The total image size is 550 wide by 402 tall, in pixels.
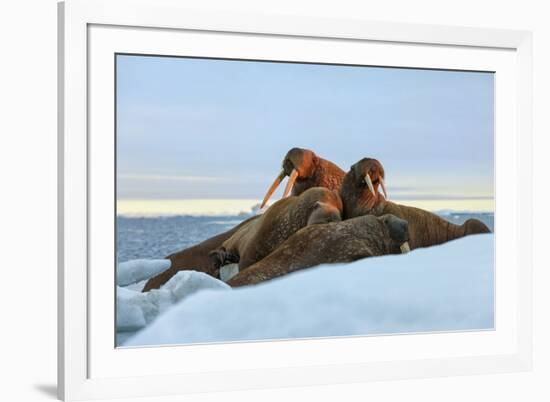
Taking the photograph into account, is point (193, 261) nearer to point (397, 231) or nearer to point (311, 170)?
point (311, 170)

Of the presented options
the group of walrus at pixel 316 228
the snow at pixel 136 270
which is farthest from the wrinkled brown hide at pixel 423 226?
the snow at pixel 136 270

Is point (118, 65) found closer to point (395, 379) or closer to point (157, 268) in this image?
point (157, 268)

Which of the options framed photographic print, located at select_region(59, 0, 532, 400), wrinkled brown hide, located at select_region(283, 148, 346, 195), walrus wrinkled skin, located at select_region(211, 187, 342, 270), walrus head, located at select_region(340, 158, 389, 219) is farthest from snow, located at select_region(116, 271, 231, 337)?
→ walrus head, located at select_region(340, 158, 389, 219)

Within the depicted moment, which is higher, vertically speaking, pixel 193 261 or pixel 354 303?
pixel 193 261

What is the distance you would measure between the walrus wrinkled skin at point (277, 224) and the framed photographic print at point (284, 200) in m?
0.01

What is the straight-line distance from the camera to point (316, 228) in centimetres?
559

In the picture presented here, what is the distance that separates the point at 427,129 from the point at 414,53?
46 cm

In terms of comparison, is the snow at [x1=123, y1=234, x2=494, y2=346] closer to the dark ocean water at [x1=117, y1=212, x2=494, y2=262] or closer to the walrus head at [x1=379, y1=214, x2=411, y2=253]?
the walrus head at [x1=379, y1=214, x2=411, y2=253]

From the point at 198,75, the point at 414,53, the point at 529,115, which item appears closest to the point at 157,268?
the point at 198,75

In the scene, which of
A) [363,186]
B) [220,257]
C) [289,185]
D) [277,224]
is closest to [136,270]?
[220,257]

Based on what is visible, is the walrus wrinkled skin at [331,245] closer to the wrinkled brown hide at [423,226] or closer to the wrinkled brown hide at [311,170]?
the wrinkled brown hide at [423,226]

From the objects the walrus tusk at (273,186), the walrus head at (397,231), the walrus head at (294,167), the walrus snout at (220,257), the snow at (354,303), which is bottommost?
the snow at (354,303)

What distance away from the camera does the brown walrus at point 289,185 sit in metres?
5.27

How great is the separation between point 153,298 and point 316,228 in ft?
3.33
